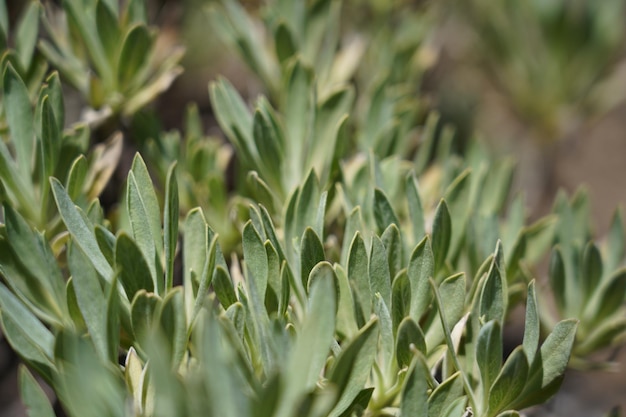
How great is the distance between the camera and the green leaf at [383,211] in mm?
714

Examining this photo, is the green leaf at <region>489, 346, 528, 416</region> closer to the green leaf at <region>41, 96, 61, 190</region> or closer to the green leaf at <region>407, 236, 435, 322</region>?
the green leaf at <region>407, 236, 435, 322</region>

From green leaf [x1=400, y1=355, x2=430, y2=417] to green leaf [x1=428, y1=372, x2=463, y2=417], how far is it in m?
0.05

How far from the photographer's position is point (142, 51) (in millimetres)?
Answer: 863

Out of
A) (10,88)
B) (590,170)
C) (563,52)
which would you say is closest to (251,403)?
(10,88)

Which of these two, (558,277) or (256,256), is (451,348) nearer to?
(256,256)

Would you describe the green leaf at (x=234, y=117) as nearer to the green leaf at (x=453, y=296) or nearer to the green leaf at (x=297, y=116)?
the green leaf at (x=297, y=116)

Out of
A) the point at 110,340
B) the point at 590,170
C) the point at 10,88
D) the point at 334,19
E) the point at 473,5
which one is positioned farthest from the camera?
the point at 590,170

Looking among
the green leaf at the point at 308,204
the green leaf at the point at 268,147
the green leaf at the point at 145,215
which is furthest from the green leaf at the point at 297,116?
the green leaf at the point at 145,215

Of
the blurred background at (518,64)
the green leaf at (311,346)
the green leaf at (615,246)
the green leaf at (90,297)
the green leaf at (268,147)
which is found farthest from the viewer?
the blurred background at (518,64)

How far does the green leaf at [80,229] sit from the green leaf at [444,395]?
0.98 feet

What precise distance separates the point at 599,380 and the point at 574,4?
1137mm

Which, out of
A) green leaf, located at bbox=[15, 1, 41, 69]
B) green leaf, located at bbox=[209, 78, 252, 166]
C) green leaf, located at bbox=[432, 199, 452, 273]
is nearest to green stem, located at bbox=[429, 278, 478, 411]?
green leaf, located at bbox=[432, 199, 452, 273]

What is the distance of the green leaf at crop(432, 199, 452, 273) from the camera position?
699mm

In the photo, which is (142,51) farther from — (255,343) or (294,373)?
(294,373)
